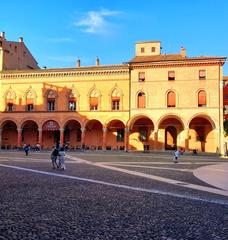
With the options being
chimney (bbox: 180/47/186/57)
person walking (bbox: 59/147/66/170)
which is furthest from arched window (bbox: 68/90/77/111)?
person walking (bbox: 59/147/66/170)

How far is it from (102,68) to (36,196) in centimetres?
3275

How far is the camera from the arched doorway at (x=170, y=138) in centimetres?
3906

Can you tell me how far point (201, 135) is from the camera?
1501 inches

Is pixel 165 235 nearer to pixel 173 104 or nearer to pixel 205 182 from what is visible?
pixel 205 182

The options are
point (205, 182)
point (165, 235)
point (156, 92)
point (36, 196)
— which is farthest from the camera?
point (156, 92)

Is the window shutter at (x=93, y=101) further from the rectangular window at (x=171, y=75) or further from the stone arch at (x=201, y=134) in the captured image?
the stone arch at (x=201, y=134)

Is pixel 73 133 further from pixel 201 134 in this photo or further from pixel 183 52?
pixel 183 52

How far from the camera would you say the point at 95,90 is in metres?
40.6

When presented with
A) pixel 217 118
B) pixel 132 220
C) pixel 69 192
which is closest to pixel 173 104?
pixel 217 118

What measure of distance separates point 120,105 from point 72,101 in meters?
6.87

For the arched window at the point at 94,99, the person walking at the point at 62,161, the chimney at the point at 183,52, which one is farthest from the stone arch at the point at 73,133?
the person walking at the point at 62,161

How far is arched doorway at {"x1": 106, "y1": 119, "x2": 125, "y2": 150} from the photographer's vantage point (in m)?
40.5

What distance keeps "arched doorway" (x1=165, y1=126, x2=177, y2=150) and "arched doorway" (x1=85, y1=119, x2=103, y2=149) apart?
902 cm

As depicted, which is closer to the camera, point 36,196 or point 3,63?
point 36,196
